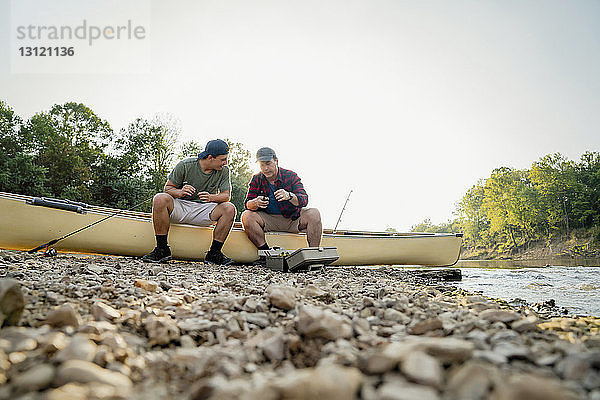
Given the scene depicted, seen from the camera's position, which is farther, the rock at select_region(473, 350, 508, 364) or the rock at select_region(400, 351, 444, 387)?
the rock at select_region(473, 350, 508, 364)

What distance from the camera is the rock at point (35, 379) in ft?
3.11

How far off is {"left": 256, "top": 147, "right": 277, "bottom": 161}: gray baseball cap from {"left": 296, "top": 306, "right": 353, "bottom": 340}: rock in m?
3.67

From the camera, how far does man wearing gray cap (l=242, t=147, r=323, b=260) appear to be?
5.10 metres

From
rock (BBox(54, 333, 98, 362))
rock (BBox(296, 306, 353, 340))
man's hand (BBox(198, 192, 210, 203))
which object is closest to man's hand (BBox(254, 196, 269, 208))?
man's hand (BBox(198, 192, 210, 203))

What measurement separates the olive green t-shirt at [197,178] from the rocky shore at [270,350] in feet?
9.20

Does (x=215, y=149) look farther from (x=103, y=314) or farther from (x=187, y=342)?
(x=187, y=342)

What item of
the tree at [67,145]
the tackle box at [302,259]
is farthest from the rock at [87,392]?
the tree at [67,145]

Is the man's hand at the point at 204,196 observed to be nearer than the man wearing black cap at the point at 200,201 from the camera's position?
No

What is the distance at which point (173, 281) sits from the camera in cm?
299

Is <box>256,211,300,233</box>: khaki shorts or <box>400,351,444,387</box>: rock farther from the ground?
<box>256,211,300,233</box>: khaki shorts

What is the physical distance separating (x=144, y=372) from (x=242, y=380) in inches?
13.5

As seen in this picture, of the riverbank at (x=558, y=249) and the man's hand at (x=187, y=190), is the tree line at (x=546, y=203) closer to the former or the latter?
the riverbank at (x=558, y=249)

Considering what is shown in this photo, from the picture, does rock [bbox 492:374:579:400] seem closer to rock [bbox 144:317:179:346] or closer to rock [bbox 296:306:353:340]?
rock [bbox 296:306:353:340]

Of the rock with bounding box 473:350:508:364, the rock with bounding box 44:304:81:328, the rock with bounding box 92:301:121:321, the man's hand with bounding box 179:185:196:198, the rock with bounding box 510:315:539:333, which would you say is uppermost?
the man's hand with bounding box 179:185:196:198
